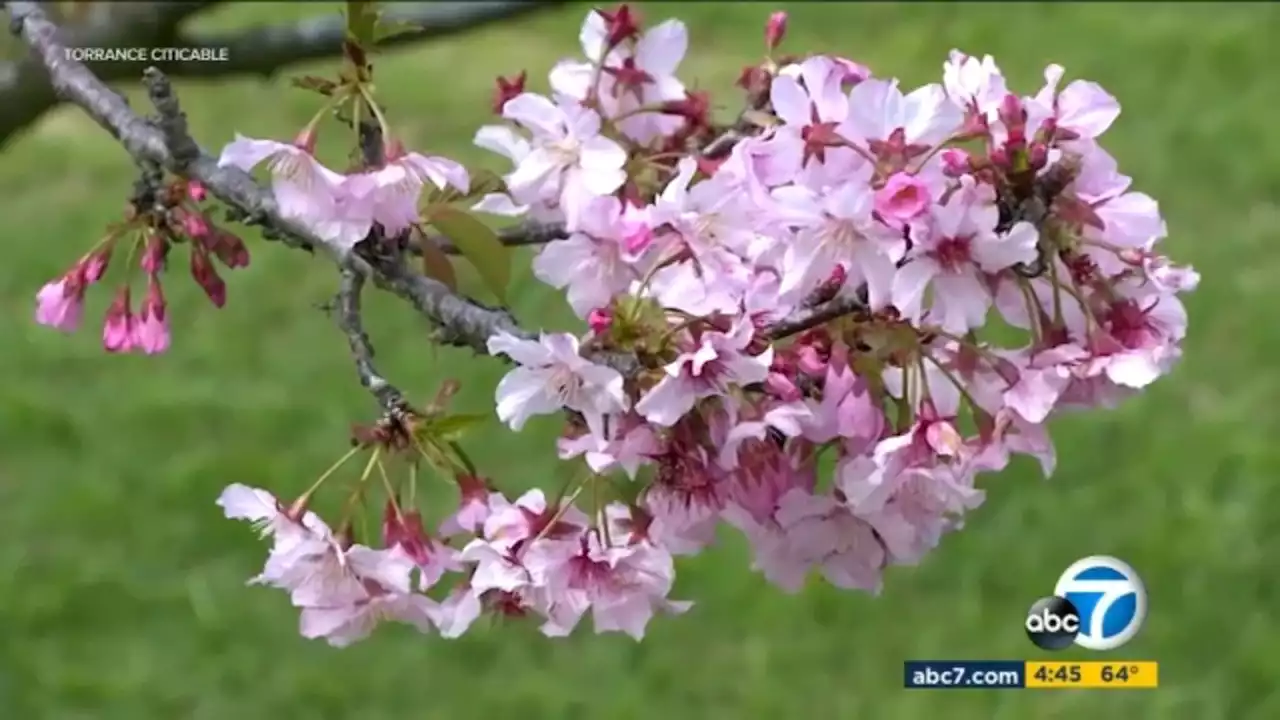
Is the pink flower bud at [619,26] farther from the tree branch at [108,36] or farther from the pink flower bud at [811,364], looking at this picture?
the tree branch at [108,36]

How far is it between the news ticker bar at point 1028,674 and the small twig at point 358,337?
0.93m

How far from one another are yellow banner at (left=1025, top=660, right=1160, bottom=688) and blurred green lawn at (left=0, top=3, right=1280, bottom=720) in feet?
0.16

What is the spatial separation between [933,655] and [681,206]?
148cm

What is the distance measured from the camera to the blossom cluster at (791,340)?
0.55m

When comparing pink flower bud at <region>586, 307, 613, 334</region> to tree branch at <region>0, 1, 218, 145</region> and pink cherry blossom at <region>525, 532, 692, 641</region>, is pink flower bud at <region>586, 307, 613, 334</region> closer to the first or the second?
pink cherry blossom at <region>525, 532, 692, 641</region>

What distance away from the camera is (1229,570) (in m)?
2.09

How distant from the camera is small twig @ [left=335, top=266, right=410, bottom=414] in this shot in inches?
24.8

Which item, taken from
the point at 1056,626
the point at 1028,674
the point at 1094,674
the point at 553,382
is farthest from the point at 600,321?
the point at 1094,674

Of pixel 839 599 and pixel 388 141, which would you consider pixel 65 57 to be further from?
pixel 839 599

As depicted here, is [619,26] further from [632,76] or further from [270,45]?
[270,45]

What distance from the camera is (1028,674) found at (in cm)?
144

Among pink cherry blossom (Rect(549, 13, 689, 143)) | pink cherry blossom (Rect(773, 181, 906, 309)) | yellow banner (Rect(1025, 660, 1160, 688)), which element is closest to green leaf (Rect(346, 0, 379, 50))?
pink cherry blossom (Rect(549, 13, 689, 143))

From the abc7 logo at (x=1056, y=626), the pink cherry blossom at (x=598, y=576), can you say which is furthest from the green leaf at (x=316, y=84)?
the abc7 logo at (x=1056, y=626)

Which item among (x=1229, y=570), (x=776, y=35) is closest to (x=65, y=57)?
(x=776, y=35)
